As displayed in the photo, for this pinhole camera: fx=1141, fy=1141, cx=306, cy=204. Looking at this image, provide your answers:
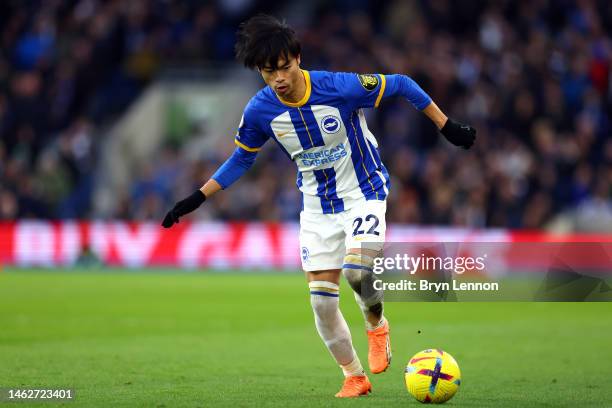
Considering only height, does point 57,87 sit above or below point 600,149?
above

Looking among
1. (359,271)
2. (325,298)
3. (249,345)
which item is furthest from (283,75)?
(249,345)

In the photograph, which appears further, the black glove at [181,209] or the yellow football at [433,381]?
the black glove at [181,209]

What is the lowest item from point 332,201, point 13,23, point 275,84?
point 332,201

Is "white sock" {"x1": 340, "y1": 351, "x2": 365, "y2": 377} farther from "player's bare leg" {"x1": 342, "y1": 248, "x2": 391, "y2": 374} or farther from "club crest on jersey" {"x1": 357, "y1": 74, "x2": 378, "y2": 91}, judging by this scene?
"club crest on jersey" {"x1": 357, "y1": 74, "x2": 378, "y2": 91}

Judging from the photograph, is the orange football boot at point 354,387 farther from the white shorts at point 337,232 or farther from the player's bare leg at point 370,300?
the white shorts at point 337,232

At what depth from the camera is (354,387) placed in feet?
25.5

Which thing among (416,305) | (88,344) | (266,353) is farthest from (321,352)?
(416,305)

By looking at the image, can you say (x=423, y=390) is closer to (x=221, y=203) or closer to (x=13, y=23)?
(x=221, y=203)

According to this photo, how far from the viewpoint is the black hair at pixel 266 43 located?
7488 millimetres

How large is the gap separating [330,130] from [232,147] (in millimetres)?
16305

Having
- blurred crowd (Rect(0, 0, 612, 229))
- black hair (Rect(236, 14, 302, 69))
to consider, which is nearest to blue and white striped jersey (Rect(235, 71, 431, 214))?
black hair (Rect(236, 14, 302, 69))

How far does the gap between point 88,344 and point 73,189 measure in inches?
498

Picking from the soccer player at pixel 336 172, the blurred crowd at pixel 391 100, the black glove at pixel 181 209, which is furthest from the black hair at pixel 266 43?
the blurred crowd at pixel 391 100

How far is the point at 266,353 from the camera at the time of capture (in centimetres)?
1081
